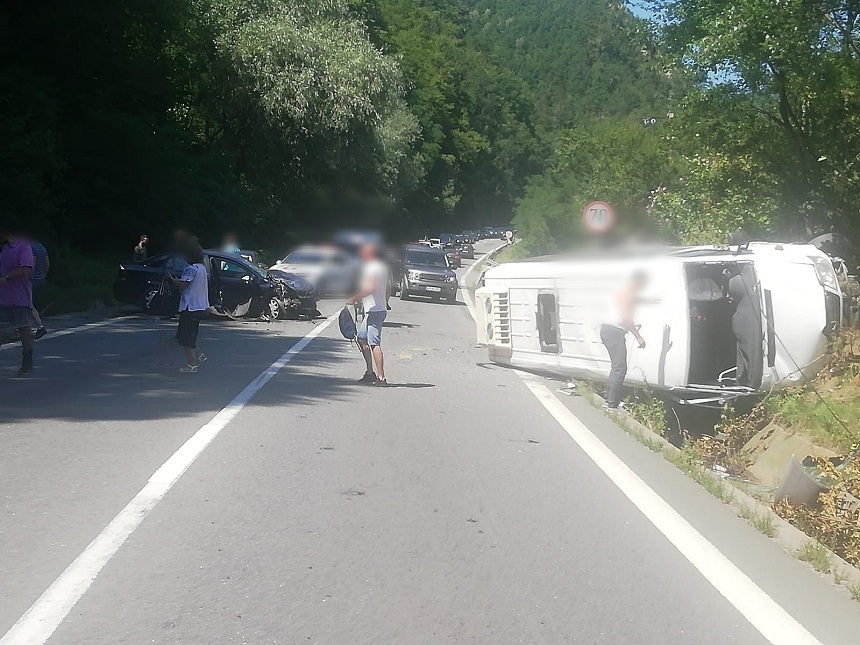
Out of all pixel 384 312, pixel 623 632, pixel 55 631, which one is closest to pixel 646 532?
pixel 623 632

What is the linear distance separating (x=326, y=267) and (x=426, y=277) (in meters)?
5.04

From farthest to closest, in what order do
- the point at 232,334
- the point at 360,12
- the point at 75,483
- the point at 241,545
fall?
the point at 360,12 < the point at 232,334 < the point at 75,483 < the point at 241,545

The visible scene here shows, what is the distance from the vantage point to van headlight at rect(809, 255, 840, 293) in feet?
41.4

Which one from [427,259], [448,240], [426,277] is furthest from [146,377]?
[448,240]

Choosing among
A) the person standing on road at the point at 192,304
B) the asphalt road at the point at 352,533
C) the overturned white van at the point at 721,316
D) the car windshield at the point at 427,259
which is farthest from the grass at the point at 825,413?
the car windshield at the point at 427,259

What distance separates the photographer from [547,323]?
1560cm

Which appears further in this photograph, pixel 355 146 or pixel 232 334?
pixel 355 146

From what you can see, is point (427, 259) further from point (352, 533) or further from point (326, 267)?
point (352, 533)

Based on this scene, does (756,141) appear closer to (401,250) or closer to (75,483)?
(75,483)

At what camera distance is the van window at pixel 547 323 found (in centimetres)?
1541

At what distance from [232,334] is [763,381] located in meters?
Answer: 11.5

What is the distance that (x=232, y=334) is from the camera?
21203 mm

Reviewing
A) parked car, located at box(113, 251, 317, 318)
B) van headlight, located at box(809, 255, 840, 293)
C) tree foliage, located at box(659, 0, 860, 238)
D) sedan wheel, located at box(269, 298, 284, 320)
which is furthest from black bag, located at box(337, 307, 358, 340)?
sedan wheel, located at box(269, 298, 284, 320)

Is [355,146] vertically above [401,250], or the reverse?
[355,146]
